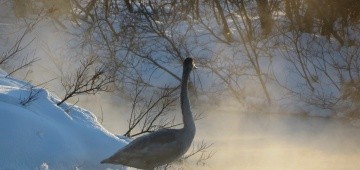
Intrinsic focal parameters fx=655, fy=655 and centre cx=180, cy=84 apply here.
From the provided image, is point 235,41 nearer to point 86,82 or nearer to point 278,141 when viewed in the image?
point 278,141

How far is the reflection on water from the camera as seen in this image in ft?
41.4

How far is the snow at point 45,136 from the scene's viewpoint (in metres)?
5.64

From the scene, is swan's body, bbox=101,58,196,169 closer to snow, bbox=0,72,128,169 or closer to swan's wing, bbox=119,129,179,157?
swan's wing, bbox=119,129,179,157

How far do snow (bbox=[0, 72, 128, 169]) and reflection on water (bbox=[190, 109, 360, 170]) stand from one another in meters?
4.97

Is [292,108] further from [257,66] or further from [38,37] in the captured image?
[38,37]

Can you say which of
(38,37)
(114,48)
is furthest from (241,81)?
(38,37)

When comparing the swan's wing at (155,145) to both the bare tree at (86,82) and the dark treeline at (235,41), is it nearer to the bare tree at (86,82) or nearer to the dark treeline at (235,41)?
the bare tree at (86,82)

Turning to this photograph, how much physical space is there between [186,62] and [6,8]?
17.8 m

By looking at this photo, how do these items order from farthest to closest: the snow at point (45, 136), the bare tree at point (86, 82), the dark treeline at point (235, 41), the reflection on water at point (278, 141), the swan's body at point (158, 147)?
the dark treeline at point (235, 41), the reflection on water at point (278, 141), the bare tree at point (86, 82), the swan's body at point (158, 147), the snow at point (45, 136)

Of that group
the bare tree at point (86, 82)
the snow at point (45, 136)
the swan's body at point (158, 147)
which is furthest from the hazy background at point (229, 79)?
the swan's body at point (158, 147)

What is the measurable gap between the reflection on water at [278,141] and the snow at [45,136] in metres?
4.97

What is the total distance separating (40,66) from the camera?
19.1 meters

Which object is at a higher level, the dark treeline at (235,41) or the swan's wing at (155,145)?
the dark treeline at (235,41)

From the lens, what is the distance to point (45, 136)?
5.93 m
